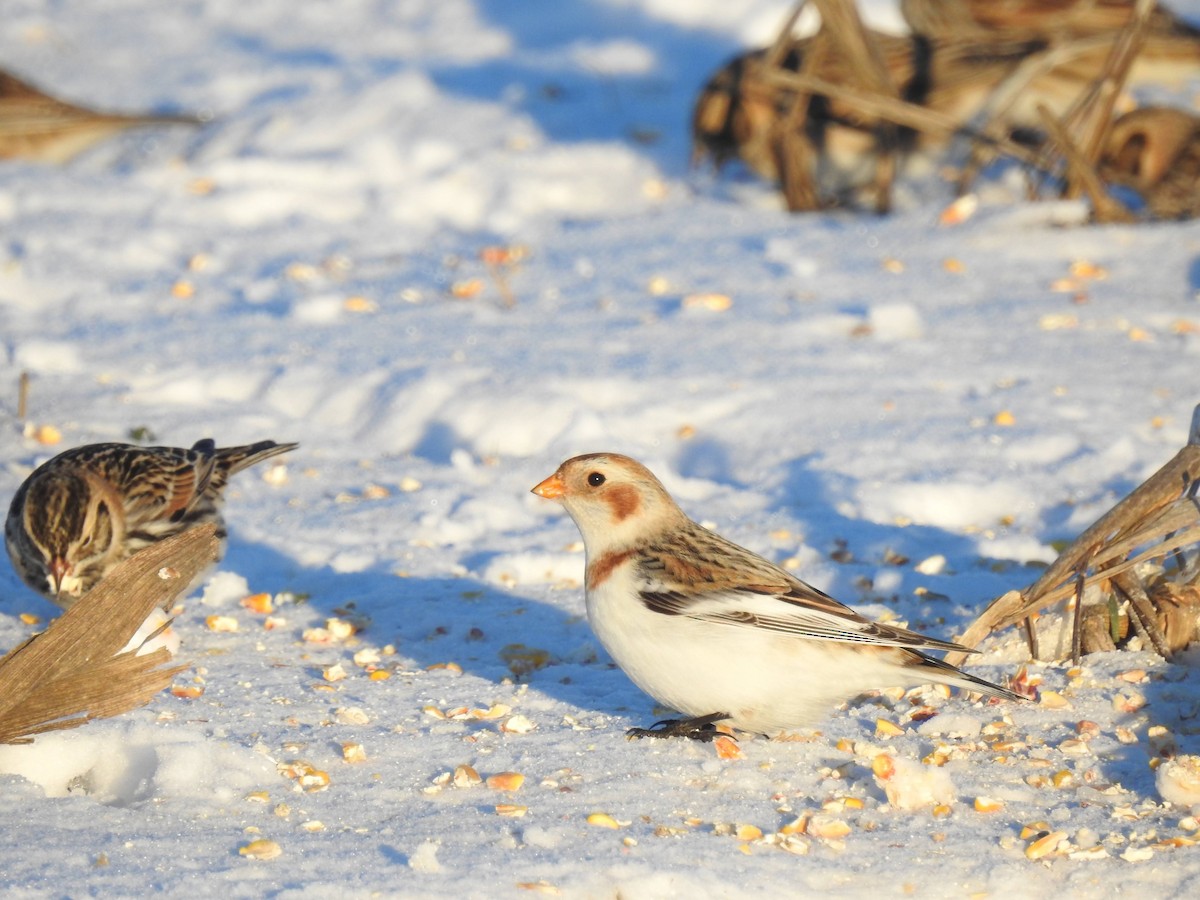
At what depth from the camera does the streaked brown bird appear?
295 inches

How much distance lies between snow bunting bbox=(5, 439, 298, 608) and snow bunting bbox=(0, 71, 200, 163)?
184 inches

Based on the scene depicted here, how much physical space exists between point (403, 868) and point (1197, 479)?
7.22 feet

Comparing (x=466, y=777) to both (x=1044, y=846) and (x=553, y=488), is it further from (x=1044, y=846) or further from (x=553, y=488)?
(x=1044, y=846)

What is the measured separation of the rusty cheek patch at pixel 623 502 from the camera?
3840 mm

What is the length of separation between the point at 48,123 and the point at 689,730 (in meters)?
6.63

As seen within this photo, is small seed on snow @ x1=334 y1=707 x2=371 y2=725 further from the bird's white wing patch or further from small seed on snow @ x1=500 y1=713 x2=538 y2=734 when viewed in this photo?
the bird's white wing patch

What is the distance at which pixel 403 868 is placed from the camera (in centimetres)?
295

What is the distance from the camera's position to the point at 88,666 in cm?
337

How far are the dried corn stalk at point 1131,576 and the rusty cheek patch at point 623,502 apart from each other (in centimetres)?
91

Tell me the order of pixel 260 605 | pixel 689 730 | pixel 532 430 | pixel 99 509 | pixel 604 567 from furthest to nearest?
pixel 532 430, pixel 260 605, pixel 99 509, pixel 604 567, pixel 689 730

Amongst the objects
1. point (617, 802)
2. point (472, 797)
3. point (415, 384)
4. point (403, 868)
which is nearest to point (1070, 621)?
point (617, 802)

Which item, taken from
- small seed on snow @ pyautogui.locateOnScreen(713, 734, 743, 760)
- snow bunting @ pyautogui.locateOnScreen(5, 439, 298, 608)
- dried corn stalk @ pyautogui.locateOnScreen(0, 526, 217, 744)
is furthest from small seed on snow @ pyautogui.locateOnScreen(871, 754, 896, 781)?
snow bunting @ pyautogui.locateOnScreen(5, 439, 298, 608)

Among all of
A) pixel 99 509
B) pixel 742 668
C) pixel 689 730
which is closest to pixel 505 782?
pixel 689 730

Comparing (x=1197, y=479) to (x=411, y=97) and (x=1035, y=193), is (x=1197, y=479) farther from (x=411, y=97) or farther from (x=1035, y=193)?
(x=411, y=97)
